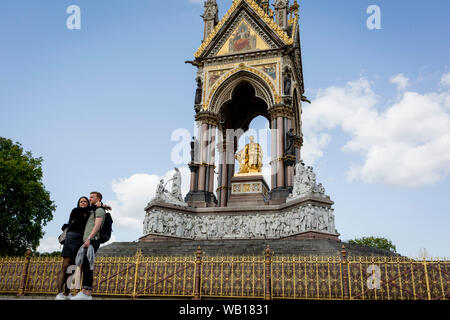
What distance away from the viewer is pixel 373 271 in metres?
9.45

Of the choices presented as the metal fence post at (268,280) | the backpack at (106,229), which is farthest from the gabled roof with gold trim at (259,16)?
the backpack at (106,229)

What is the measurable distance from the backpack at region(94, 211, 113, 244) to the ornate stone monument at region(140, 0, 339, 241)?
13.0 metres

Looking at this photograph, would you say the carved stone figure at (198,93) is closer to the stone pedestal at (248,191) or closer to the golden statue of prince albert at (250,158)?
the golden statue of prince albert at (250,158)

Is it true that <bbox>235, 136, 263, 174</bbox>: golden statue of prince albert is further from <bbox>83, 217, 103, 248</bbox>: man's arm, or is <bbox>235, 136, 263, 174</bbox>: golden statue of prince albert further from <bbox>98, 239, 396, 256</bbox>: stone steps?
<bbox>83, 217, 103, 248</bbox>: man's arm

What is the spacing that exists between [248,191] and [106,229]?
55.5ft

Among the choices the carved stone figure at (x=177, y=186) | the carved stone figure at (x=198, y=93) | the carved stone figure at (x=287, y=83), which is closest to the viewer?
the carved stone figure at (x=177, y=186)

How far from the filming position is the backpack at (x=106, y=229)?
614cm

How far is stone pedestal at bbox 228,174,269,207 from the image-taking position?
72.8 feet

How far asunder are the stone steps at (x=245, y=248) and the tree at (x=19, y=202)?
1287cm

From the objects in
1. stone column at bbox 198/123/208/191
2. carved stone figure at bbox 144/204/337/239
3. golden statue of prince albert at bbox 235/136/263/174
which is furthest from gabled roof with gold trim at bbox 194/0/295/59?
carved stone figure at bbox 144/204/337/239

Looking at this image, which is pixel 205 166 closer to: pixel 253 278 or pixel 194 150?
pixel 194 150

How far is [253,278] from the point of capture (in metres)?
9.46

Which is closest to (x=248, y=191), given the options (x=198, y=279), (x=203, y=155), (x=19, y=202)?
(x=203, y=155)
